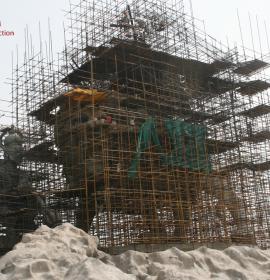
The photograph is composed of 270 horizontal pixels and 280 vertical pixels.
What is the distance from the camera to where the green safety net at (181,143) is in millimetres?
22734

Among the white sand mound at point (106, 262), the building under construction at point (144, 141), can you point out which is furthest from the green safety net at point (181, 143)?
the white sand mound at point (106, 262)

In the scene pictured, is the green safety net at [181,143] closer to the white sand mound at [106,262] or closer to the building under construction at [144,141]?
the building under construction at [144,141]

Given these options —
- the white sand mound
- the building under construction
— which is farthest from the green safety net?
the white sand mound

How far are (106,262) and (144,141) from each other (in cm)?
759

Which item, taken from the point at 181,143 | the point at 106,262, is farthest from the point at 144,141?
the point at 106,262

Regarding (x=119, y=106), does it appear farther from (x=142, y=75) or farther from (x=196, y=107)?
(x=196, y=107)

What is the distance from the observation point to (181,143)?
23.3m

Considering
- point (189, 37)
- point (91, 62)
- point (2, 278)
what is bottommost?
point (2, 278)

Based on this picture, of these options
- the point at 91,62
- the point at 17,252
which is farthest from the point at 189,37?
the point at 17,252

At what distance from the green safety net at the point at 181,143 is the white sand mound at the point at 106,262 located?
5886mm

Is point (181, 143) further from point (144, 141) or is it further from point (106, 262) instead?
point (106, 262)

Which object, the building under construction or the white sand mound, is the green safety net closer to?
the building under construction

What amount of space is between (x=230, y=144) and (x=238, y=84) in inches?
147

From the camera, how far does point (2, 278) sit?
1334 centimetres
